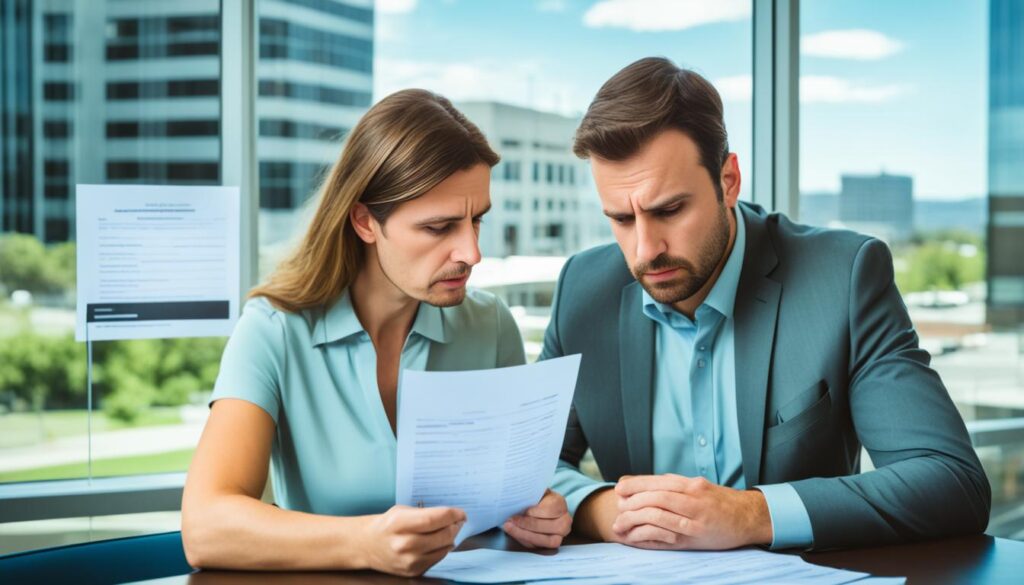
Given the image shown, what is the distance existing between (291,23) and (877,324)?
6.15 feet

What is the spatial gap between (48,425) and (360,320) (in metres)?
1.28

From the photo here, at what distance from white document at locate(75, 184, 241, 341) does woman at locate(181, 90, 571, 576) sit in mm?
722

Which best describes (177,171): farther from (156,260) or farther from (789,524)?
(789,524)

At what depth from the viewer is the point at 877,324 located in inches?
70.2

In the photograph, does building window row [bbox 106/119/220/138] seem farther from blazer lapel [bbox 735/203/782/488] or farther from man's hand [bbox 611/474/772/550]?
man's hand [bbox 611/474/772/550]

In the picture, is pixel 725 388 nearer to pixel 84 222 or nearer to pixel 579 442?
pixel 579 442

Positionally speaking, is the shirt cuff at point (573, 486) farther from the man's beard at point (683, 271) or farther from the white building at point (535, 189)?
the white building at point (535, 189)

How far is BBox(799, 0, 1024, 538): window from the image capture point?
128 inches

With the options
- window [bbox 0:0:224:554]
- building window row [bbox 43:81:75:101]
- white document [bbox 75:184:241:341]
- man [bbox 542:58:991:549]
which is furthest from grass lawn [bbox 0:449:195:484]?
man [bbox 542:58:991:549]

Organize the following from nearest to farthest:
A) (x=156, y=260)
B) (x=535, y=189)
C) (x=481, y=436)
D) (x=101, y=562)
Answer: (x=481, y=436) < (x=101, y=562) < (x=156, y=260) < (x=535, y=189)

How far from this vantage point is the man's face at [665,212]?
1.79 meters

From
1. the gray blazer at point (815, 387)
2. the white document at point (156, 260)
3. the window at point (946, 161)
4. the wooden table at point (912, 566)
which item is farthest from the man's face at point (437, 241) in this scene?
the window at point (946, 161)

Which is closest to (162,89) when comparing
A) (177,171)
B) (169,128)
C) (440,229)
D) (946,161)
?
(169,128)

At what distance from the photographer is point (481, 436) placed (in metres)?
1.40
